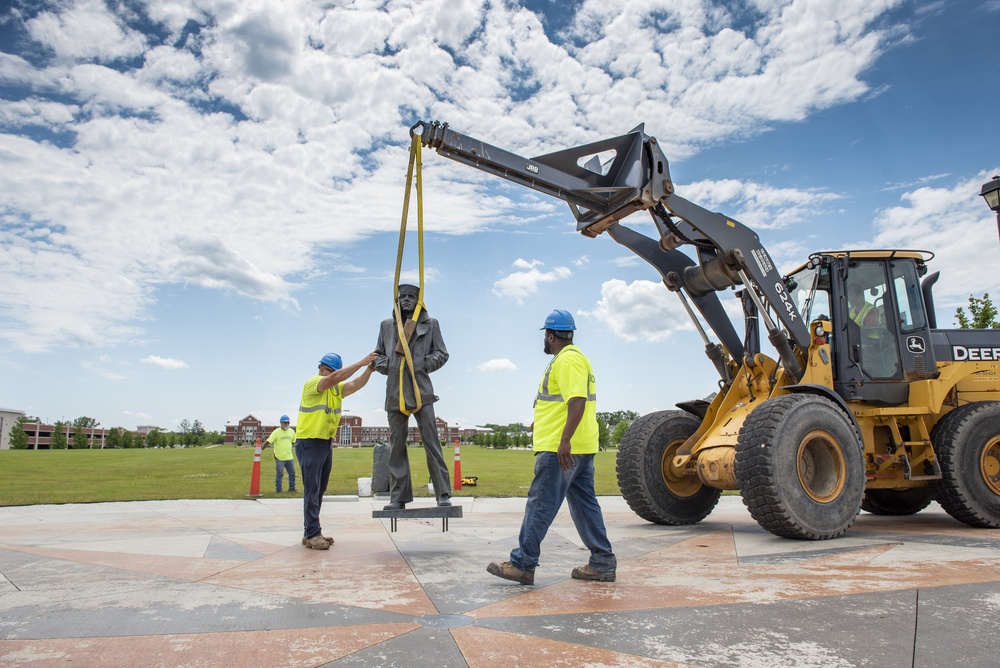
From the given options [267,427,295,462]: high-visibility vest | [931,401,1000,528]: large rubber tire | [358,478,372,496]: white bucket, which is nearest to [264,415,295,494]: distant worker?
[267,427,295,462]: high-visibility vest

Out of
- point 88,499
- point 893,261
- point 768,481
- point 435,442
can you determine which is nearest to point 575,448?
point 435,442

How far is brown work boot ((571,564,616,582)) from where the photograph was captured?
484cm

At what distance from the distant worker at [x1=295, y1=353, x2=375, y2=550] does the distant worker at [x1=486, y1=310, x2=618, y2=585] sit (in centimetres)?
219

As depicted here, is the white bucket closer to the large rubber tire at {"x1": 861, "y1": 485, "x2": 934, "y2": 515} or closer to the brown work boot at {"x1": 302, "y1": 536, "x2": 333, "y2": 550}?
the brown work boot at {"x1": 302, "y1": 536, "x2": 333, "y2": 550}

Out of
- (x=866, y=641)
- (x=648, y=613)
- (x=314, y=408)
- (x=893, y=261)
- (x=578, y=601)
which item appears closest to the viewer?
(x=866, y=641)

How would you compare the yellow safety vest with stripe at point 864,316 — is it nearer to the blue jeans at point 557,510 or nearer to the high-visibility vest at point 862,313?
the high-visibility vest at point 862,313

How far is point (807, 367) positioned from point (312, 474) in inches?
210

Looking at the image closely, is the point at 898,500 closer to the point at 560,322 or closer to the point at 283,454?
the point at 560,322

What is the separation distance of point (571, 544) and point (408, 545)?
1.56 m

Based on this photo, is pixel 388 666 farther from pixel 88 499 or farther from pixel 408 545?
pixel 88 499

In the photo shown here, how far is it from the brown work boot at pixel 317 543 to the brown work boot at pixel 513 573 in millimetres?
2120

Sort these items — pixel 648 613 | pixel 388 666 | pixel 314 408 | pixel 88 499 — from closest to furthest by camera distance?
pixel 388 666
pixel 648 613
pixel 314 408
pixel 88 499

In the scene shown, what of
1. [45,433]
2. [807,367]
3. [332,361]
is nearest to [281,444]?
[332,361]

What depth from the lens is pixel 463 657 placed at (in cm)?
315
